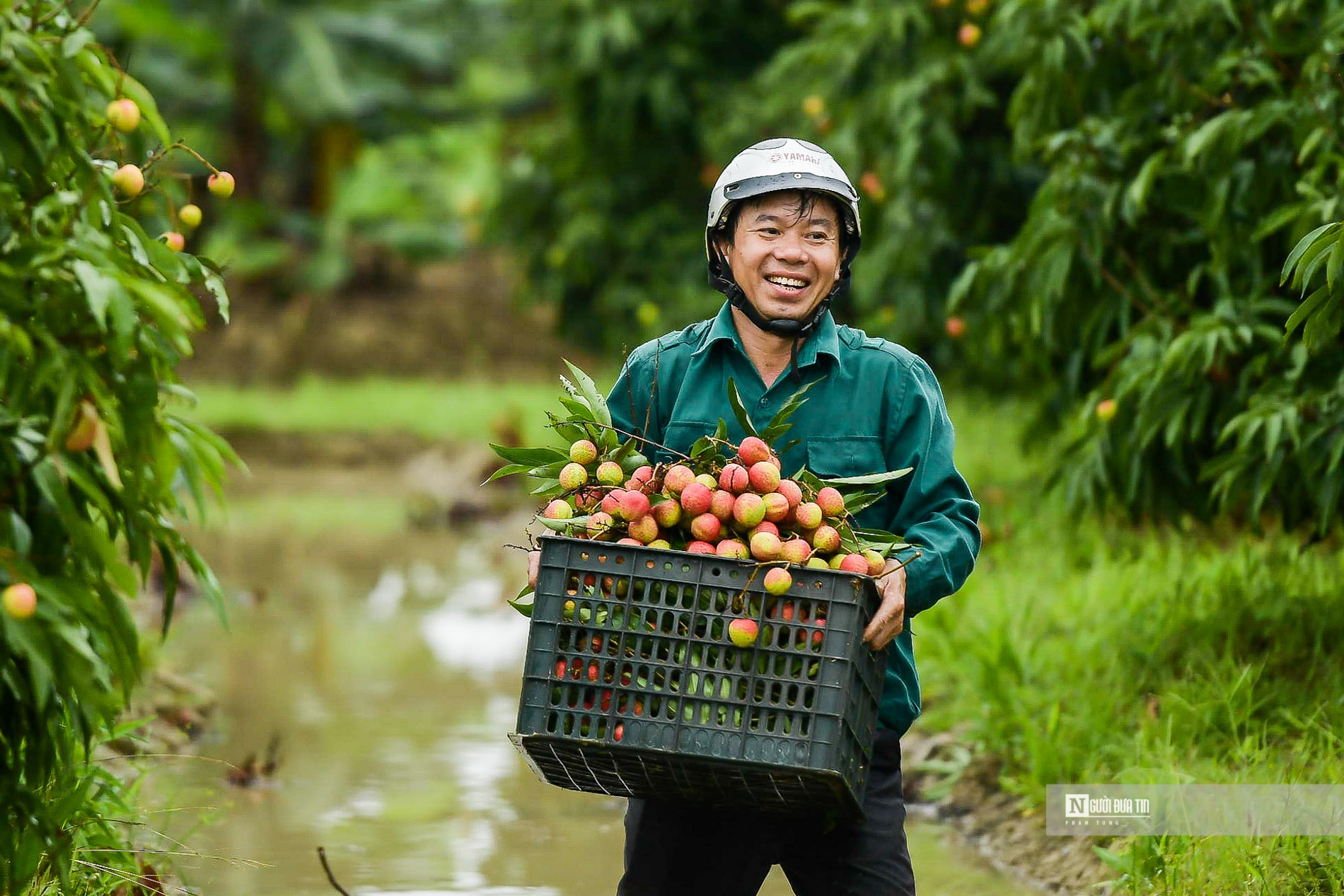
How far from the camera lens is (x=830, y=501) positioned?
3.10 m

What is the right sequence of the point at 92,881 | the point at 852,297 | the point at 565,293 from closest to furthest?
the point at 92,881 → the point at 852,297 → the point at 565,293

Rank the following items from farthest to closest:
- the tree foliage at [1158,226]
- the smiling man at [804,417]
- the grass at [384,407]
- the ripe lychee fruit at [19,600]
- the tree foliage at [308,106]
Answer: the tree foliage at [308,106]
the grass at [384,407]
the tree foliage at [1158,226]
the smiling man at [804,417]
the ripe lychee fruit at [19,600]

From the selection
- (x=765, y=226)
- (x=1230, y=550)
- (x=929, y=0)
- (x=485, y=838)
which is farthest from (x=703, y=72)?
(x=765, y=226)

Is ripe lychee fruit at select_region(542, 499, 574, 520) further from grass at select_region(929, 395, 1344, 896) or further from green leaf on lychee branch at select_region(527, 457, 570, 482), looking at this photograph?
grass at select_region(929, 395, 1344, 896)

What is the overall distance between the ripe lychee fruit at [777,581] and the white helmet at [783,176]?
2.89ft

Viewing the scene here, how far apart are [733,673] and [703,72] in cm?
1193

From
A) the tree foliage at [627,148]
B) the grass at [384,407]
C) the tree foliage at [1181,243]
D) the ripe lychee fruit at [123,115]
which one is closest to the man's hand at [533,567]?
the ripe lychee fruit at [123,115]

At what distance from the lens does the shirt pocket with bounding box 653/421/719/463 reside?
3465 millimetres

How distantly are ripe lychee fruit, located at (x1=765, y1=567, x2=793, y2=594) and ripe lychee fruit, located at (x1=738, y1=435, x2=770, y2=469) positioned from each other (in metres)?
0.31

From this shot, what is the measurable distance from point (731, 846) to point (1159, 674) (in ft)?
9.10

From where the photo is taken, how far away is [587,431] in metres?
3.32

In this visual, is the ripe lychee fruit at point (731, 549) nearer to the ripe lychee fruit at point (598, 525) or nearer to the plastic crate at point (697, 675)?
the plastic crate at point (697, 675)

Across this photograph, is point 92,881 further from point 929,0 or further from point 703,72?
point 703,72

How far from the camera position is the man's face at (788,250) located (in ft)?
11.2
